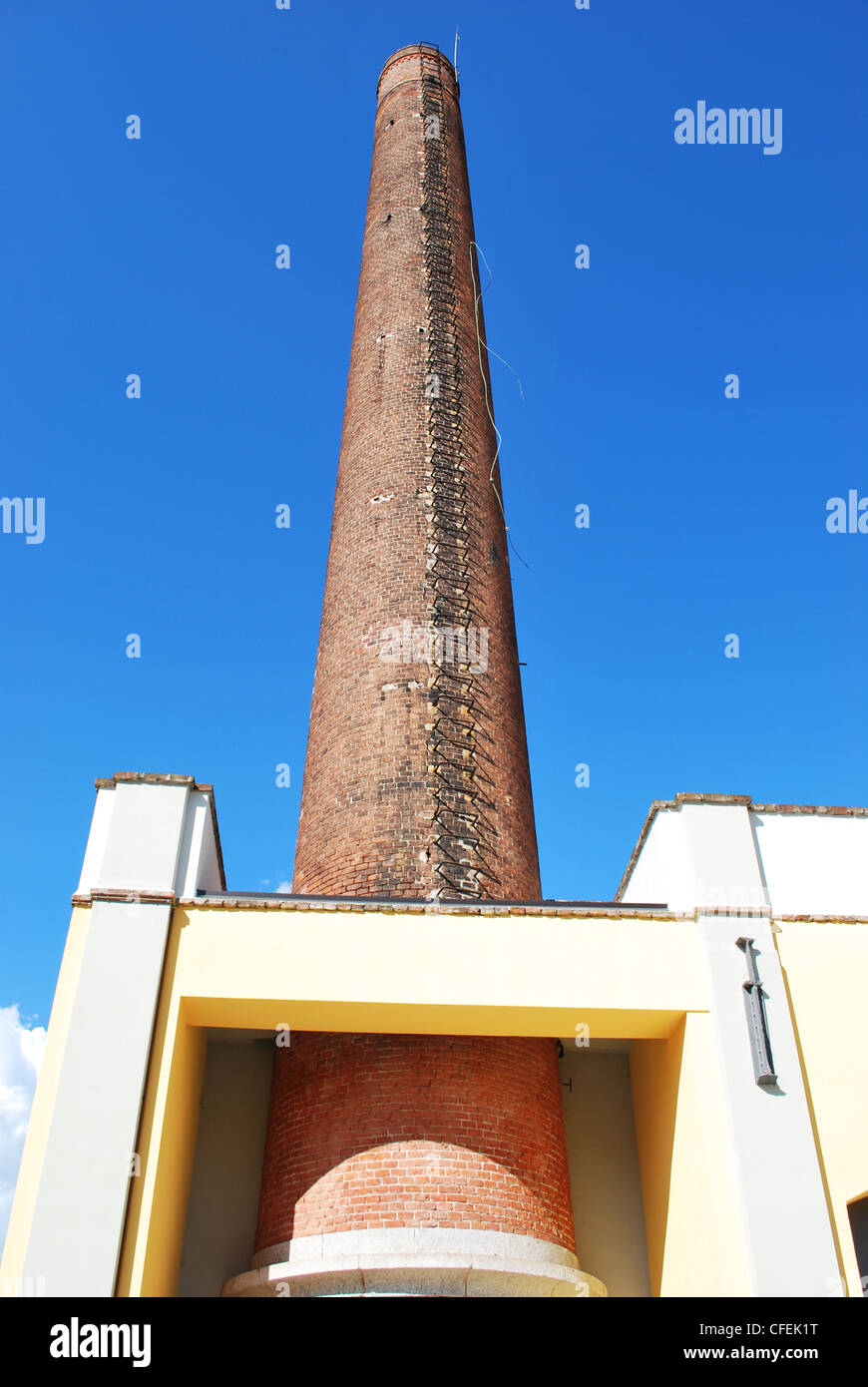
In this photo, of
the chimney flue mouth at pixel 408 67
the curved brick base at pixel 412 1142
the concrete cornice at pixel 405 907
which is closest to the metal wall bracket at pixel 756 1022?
the concrete cornice at pixel 405 907

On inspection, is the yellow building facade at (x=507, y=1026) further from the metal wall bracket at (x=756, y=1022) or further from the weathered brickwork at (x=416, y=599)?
the weathered brickwork at (x=416, y=599)

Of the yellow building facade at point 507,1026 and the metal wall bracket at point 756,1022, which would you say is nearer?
the yellow building facade at point 507,1026

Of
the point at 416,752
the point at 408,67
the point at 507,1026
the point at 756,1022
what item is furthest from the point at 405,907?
the point at 408,67

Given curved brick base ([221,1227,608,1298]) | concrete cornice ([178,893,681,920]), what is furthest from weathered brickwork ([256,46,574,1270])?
concrete cornice ([178,893,681,920])

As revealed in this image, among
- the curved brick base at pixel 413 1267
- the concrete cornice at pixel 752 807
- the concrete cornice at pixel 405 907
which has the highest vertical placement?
the concrete cornice at pixel 752 807

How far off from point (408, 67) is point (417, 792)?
17269 millimetres

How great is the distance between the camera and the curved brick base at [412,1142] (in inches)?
373

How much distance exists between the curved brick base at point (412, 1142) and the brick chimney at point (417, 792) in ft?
0.06

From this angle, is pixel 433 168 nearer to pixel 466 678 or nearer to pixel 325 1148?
A: pixel 466 678

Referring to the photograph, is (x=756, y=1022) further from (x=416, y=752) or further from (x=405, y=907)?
(x=416, y=752)

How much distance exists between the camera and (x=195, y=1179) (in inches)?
430

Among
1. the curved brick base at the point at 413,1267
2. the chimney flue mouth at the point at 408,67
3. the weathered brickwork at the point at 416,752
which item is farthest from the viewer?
the chimney flue mouth at the point at 408,67
